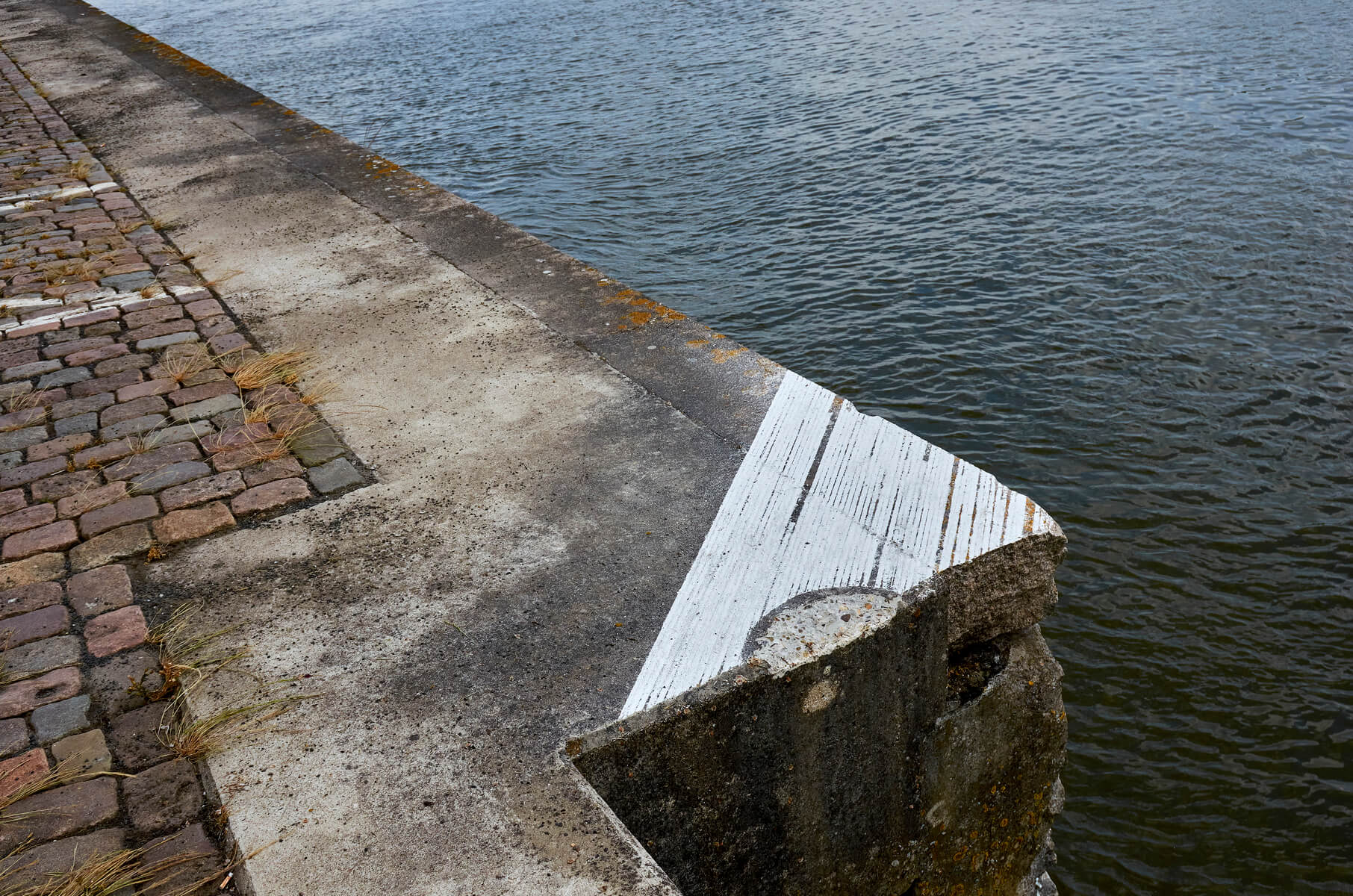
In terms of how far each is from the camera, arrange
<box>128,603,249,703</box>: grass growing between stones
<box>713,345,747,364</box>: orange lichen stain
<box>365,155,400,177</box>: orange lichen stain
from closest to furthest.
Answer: <box>128,603,249,703</box>: grass growing between stones → <box>713,345,747,364</box>: orange lichen stain → <box>365,155,400,177</box>: orange lichen stain

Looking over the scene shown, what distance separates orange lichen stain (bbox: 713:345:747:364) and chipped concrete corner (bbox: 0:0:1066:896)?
0.05 m

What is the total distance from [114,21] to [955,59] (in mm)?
10547

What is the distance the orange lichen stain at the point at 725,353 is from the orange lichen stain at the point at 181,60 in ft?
23.8

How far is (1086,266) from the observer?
7898mm

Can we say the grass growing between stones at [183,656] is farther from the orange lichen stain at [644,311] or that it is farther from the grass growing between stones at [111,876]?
the orange lichen stain at [644,311]

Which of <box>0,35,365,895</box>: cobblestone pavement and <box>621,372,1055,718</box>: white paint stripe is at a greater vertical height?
<box>621,372,1055,718</box>: white paint stripe

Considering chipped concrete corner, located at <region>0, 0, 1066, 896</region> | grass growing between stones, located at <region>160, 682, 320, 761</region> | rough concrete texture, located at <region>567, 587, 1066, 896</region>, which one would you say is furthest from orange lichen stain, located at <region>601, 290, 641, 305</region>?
grass growing between stones, located at <region>160, 682, 320, 761</region>

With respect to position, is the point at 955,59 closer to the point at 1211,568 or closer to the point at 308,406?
the point at 1211,568

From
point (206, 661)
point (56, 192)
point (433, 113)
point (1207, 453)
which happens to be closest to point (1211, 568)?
point (1207, 453)

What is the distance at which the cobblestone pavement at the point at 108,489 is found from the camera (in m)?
2.03

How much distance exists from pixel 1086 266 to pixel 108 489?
23.4 ft

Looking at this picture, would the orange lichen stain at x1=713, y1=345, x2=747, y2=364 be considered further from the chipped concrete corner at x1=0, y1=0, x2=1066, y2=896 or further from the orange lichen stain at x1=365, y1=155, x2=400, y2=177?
the orange lichen stain at x1=365, y1=155, x2=400, y2=177

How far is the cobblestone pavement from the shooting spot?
2033mm

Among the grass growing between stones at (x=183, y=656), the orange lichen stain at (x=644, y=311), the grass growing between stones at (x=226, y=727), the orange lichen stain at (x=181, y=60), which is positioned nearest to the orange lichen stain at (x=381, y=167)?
the orange lichen stain at (x=644, y=311)
